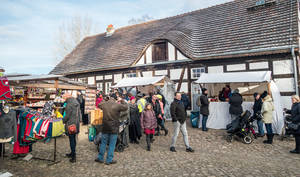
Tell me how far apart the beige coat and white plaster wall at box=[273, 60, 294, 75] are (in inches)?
159

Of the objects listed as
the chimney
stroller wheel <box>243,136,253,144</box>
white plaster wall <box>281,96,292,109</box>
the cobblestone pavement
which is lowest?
the cobblestone pavement

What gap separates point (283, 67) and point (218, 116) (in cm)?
464

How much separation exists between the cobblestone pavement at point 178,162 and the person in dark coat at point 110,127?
257 mm

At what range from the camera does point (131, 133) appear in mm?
7105

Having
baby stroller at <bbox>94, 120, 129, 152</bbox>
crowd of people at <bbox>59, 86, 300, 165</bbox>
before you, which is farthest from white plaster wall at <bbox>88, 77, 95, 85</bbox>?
baby stroller at <bbox>94, 120, 129, 152</bbox>

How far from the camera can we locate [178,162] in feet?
16.3

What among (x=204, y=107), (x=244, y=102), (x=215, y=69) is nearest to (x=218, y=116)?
(x=204, y=107)

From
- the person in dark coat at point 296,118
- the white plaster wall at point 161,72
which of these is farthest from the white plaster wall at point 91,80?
the person in dark coat at point 296,118

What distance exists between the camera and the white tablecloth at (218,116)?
29.6ft

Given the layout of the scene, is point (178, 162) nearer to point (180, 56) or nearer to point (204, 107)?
point (204, 107)

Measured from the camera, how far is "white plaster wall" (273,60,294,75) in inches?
402

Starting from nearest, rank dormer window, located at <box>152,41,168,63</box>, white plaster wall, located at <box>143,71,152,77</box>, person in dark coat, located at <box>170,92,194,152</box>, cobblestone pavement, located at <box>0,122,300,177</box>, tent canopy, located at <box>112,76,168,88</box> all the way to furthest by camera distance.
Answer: cobblestone pavement, located at <box>0,122,300,177</box>
person in dark coat, located at <box>170,92,194,152</box>
tent canopy, located at <box>112,76,168,88</box>
dormer window, located at <box>152,41,168,63</box>
white plaster wall, located at <box>143,71,152,77</box>

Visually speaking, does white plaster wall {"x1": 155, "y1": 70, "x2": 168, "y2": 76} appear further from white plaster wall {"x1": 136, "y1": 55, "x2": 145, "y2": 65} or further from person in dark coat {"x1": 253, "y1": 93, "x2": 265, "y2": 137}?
person in dark coat {"x1": 253, "y1": 93, "x2": 265, "y2": 137}

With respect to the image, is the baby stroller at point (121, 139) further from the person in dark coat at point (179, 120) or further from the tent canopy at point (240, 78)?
the tent canopy at point (240, 78)
